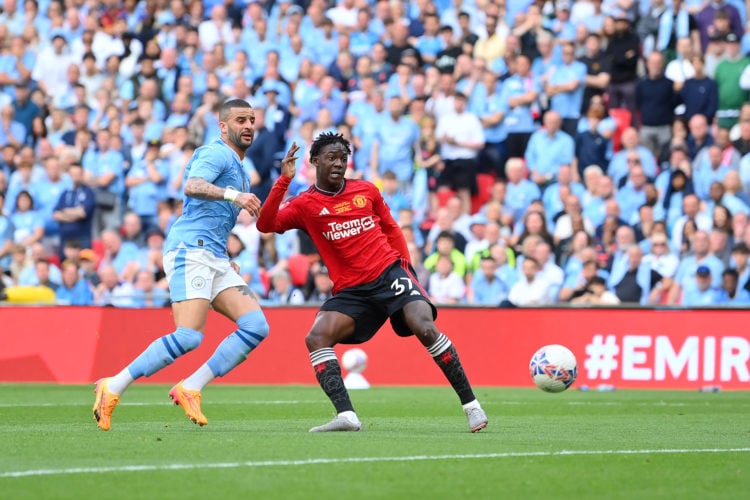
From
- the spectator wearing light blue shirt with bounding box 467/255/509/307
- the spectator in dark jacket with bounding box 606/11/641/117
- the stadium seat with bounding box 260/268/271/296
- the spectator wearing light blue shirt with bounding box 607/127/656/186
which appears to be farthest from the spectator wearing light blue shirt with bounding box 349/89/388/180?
the spectator wearing light blue shirt with bounding box 607/127/656/186

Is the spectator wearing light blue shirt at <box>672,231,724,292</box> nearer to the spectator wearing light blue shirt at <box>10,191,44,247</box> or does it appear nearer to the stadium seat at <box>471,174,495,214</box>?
the stadium seat at <box>471,174,495,214</box>

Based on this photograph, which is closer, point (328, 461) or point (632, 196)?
point (328, 461)

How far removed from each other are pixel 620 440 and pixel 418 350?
29.6ft

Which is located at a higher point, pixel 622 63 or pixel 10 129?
pixel 622 63

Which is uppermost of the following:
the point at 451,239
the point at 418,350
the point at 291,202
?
the point at 291,202

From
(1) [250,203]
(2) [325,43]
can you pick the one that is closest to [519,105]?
(2) [325,43]

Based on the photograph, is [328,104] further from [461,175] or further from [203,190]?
[203,190]

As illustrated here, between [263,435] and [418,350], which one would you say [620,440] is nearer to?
[263,435]

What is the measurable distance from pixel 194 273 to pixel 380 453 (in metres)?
2.47

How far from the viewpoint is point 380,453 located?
354 inches

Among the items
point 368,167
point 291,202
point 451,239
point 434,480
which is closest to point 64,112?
point 368,167

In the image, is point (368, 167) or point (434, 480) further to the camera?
point (368, 167)

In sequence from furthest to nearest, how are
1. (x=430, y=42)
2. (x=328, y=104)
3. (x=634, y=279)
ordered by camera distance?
(x=430, y=42)
(x=328, y=104)
(x=634, y=279)

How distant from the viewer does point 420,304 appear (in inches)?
429
